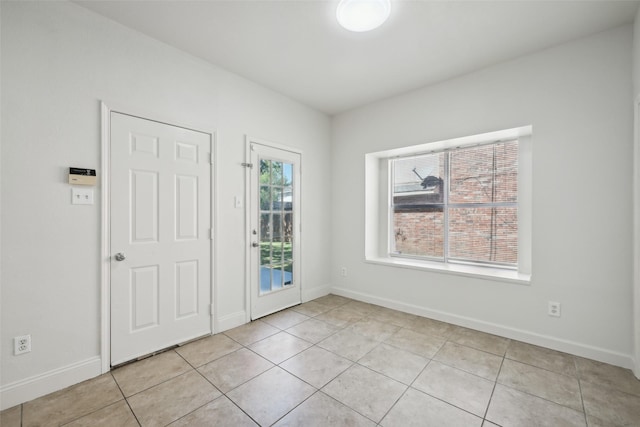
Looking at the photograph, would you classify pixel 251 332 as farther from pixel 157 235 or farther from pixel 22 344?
pixel 22 344

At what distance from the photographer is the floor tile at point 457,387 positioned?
1.87 m

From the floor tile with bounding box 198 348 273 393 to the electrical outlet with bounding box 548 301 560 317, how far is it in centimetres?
265

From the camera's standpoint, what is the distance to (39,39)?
1.96 m

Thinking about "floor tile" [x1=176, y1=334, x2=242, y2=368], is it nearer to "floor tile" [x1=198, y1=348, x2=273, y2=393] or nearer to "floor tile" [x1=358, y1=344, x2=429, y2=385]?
"floor tile" [x1=198, y1=348, x2=273, y2=393]

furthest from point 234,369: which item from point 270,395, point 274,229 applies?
point 274,229

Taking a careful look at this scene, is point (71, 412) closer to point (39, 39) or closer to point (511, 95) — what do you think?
point (39, 39)

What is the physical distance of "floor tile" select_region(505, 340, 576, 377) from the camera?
229cm

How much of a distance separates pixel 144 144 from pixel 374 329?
116 inches

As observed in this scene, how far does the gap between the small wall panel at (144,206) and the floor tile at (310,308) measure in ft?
6.45

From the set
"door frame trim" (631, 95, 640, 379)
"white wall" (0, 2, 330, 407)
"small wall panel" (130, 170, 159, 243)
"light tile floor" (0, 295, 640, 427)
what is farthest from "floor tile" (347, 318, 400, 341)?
"white wall" (0, 2, 330, 407)

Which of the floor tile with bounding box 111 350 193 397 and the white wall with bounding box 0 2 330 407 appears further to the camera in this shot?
the floor tile with bounding box 111 350 193 397

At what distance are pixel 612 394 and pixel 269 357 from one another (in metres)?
2.57

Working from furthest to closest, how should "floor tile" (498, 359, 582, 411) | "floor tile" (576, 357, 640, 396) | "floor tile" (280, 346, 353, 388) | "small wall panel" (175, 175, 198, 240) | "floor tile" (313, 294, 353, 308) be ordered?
"floor tile" (313, 294, 353, 308), "small wall panel" (175, 175, 198, 240), "floor tile" (280, 346, 353, 388), "floor tile" (576, 357, 640, 396), "floor tile" (498, 359, 582, 411)

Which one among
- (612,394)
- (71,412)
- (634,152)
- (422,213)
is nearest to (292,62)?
(422,213)
